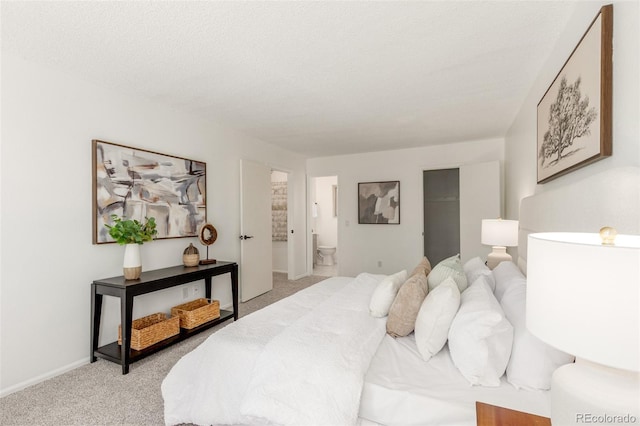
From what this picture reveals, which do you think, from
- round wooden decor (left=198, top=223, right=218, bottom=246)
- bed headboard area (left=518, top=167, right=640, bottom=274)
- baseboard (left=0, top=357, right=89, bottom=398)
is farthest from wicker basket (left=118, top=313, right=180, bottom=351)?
bed headboard area (left=518, top=167, right=640, bottom=274)

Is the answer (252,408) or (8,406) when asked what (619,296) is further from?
(8,406)

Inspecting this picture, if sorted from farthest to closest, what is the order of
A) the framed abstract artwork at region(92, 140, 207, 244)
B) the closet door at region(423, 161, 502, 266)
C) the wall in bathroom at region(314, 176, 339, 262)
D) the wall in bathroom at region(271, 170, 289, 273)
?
the wall in bathroom at region(314, 176, 339, 262)
the wall in bathroom at region(271, 170, 289, 273)
the closet door at region(423, 161, 502, 266)
the framed abstract artwork at region(92, 140, 207, 244)

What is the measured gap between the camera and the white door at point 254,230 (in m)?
4.35

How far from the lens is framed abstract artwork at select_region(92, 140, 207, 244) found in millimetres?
2730

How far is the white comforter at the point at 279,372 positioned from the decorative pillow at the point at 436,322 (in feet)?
0.78

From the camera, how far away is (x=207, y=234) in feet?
12.0

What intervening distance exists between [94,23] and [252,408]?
2.34m

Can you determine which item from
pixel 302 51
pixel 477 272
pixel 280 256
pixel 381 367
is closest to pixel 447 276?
pixel 477 272

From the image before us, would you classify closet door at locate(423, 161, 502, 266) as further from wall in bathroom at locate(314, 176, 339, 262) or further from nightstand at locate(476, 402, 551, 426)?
nightstand at locate(476, 402, 551, 426)

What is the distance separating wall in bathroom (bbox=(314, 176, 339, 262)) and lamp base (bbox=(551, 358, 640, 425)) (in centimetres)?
710

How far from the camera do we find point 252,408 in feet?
4.61

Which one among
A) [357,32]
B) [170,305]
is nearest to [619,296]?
[357,32]

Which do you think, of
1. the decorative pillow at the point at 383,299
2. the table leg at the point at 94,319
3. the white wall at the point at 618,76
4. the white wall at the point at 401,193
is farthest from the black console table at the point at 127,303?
the white wall at the point at 401,193

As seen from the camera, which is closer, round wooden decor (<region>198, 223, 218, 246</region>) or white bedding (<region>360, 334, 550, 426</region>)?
white bedding (<region>360, 334, 550, 426</region>)
